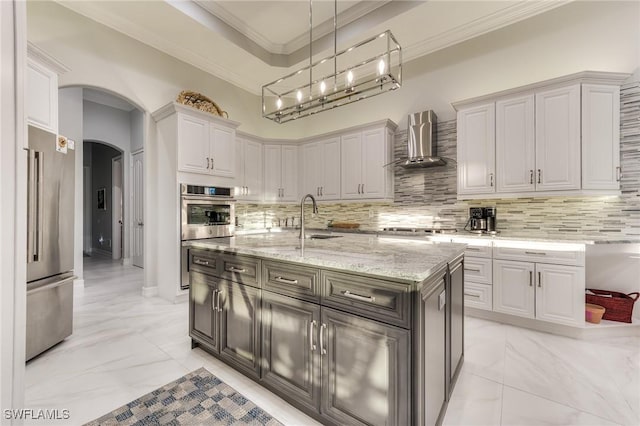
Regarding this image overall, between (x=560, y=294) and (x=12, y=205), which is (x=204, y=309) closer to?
(x=12, y=205)

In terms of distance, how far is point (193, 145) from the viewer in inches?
150

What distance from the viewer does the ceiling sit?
11.1 feet

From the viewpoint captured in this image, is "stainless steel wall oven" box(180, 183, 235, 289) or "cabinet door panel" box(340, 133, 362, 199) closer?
"stainless steel wall oven" box(180, 183, 235, 289)

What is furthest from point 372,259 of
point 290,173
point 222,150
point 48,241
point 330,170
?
point 290,173

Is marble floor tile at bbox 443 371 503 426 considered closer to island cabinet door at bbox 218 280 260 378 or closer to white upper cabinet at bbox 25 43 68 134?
island cabinet door at bbox 218 280 260 378

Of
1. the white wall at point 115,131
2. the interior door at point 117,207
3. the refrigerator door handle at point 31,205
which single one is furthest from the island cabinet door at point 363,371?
the interior door at point 117,207

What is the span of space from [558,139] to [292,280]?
3.19m

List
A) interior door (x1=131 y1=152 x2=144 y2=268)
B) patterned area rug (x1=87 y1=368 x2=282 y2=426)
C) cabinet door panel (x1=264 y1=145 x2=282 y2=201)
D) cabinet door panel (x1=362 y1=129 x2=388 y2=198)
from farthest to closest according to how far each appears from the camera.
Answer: interior door (x1=131 y1=152 x2=144 y2=268)
cabinet door panel (x1=264 y1=145 x2=282 y2=201)
cabinet door panel (x1=362 y1=129 x2=388 y2=198)
patterned area rug (x1=87 y1=368 x2=282 y2=426)

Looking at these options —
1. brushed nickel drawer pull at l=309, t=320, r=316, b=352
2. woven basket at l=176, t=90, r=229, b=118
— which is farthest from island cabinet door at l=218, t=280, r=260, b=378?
woven basket at l=176, t=90, r=229, b=118

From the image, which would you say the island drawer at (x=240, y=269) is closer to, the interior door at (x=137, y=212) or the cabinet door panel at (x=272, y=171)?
the cabinet door panel at (x=272, y=171)

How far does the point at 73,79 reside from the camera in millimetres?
3236

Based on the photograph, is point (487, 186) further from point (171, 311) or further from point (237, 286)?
point (171, 311)

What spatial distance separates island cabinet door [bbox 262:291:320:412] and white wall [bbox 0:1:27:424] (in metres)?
1.07

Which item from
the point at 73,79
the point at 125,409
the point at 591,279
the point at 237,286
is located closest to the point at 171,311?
the point at 125,409
